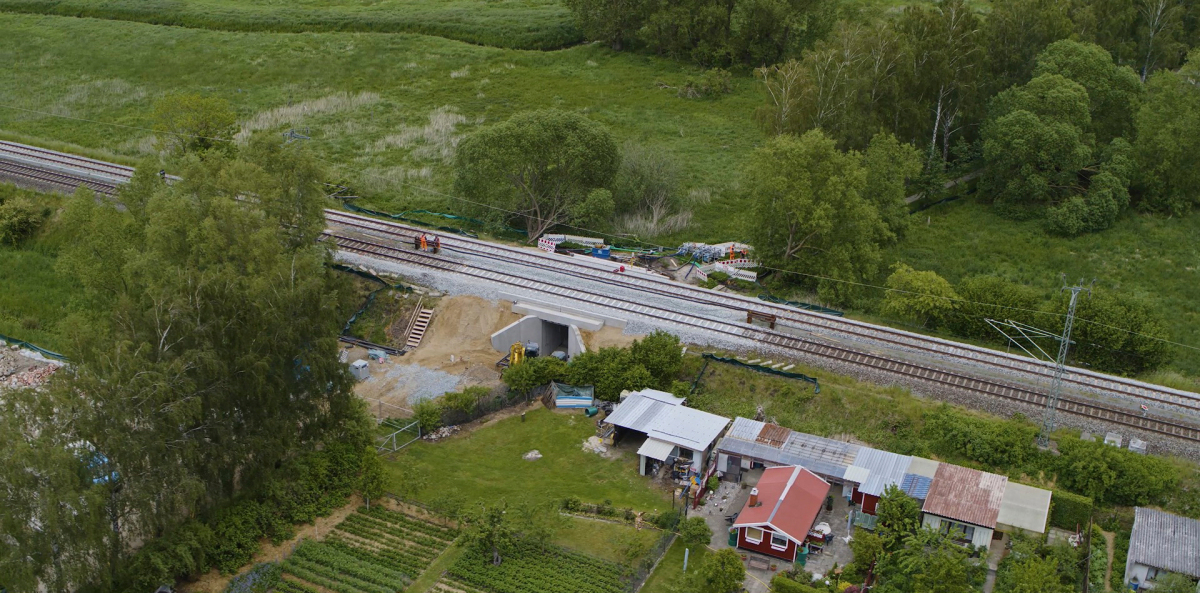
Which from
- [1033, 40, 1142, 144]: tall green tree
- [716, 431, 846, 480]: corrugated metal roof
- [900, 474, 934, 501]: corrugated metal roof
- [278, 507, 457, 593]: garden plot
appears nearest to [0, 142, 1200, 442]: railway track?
[900, 474, 934, 501]: corrugated metal roof

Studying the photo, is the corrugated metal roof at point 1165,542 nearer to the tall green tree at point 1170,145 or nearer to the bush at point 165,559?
the bush at point 165,559

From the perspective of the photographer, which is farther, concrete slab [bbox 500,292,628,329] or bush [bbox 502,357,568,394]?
concrete slab [bbox 500,292,628,329]

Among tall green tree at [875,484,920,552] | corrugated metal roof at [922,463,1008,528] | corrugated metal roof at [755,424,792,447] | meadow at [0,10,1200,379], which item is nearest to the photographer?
tall green tree at [875,484,920,552]

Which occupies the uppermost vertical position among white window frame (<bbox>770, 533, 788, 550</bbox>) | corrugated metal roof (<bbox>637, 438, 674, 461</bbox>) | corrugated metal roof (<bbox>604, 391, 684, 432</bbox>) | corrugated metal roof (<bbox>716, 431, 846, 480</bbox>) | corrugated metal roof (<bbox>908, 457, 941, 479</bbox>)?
corrugated metal roof (<bbox>908, 457, 941, 479</bbox>)

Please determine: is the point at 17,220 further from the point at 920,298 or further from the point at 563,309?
the point at 920,298

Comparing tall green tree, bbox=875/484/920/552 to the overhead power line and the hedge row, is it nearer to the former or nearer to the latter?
the overhead power line

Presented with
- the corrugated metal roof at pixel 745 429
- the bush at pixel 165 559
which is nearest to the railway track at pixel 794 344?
the corrugated metal roof at pixel 745 429

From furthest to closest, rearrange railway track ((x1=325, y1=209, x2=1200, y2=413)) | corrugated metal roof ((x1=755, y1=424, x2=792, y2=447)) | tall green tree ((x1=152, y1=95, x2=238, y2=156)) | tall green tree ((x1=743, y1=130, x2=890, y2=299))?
1. tall green tree ((x1=152, y1=95, x2=238, y2=156))
2. tall green tree ((x1=743, y1=130, x2=890, y2=299))
3. railway track ((x1=325, y1=209, x2=1200, y2=413))
4. corrugated metal roof ((x1=755, y1=424, x2=792, y2=447))

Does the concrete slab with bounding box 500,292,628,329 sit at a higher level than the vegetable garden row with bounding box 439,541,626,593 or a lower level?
higher
